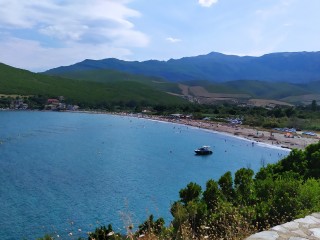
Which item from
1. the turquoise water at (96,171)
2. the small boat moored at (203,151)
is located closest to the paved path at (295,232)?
the turquoise water at (96,171)

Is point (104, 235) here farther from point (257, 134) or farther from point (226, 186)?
point (257, 134)

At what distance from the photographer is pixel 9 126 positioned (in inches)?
5113

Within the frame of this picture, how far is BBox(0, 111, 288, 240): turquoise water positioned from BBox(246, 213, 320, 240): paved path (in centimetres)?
279

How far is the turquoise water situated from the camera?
39.5 metres

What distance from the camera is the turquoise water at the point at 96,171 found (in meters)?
39.5

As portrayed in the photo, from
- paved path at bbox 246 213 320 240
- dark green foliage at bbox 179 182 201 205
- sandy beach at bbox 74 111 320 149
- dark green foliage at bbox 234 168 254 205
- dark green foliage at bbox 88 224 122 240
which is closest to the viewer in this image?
paved path at bbox 246 213 320 240

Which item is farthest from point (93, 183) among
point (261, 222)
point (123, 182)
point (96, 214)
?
point (261, 222)

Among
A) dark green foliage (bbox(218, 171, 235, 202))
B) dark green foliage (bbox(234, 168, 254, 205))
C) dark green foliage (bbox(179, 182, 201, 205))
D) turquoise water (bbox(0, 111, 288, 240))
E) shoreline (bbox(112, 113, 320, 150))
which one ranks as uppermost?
dark green foliage (bbox(234, 168, 254, 205))

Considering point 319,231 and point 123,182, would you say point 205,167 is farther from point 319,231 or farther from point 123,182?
point 319,231

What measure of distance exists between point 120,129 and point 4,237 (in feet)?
334

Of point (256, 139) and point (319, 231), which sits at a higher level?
point (319, 231)

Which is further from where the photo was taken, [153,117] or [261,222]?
[153,117]

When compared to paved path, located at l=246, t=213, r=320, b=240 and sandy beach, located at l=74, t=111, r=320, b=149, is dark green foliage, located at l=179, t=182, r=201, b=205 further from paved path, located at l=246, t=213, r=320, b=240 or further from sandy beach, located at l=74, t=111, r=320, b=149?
sandy beach, located at l=74, t=111, r=320, b=149

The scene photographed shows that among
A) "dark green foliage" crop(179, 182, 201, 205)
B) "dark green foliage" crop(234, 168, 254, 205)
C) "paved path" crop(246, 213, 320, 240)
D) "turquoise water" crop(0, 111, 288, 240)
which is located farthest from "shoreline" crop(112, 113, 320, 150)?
"paved path" crop(246, 213, 320, 240)
